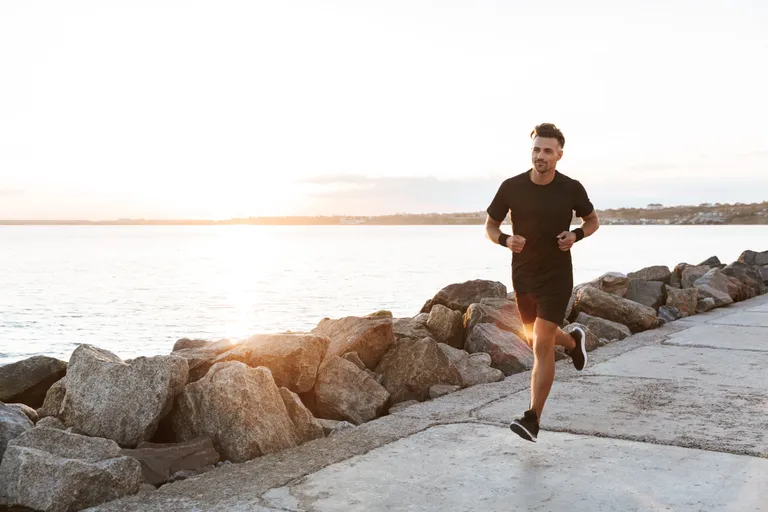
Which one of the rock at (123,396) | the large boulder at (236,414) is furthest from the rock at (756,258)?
the rock at (123,396)

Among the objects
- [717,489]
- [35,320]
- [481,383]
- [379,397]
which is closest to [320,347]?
[379,397]

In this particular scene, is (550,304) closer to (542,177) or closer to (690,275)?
(542,177)

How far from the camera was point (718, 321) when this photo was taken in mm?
12195

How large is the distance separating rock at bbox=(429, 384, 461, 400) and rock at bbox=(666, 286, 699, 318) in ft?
21.9

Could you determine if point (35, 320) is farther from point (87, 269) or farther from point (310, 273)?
point (87, 269)

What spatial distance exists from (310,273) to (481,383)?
1599 inches

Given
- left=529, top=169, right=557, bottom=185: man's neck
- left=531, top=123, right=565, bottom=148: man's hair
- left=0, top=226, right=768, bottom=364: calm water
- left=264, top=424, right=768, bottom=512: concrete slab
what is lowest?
left=0, top=226, right=768, bottom=364: calm water

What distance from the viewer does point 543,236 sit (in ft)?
18.5

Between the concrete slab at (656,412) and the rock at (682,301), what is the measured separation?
18.8ft

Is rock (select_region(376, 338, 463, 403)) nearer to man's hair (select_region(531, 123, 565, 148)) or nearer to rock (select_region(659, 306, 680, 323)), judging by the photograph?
man's hair (select_region(531, 123, 565, 148))

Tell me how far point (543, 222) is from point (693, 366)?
3735mm

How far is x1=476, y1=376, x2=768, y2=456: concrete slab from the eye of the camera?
5.69 metres

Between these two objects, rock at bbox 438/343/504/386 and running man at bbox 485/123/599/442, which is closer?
running man at bbox 485/123/599/442

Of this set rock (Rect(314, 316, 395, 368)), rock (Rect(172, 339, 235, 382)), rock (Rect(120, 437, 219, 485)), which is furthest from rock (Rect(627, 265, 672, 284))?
rock (Rect(120, 437, 219, 485))
